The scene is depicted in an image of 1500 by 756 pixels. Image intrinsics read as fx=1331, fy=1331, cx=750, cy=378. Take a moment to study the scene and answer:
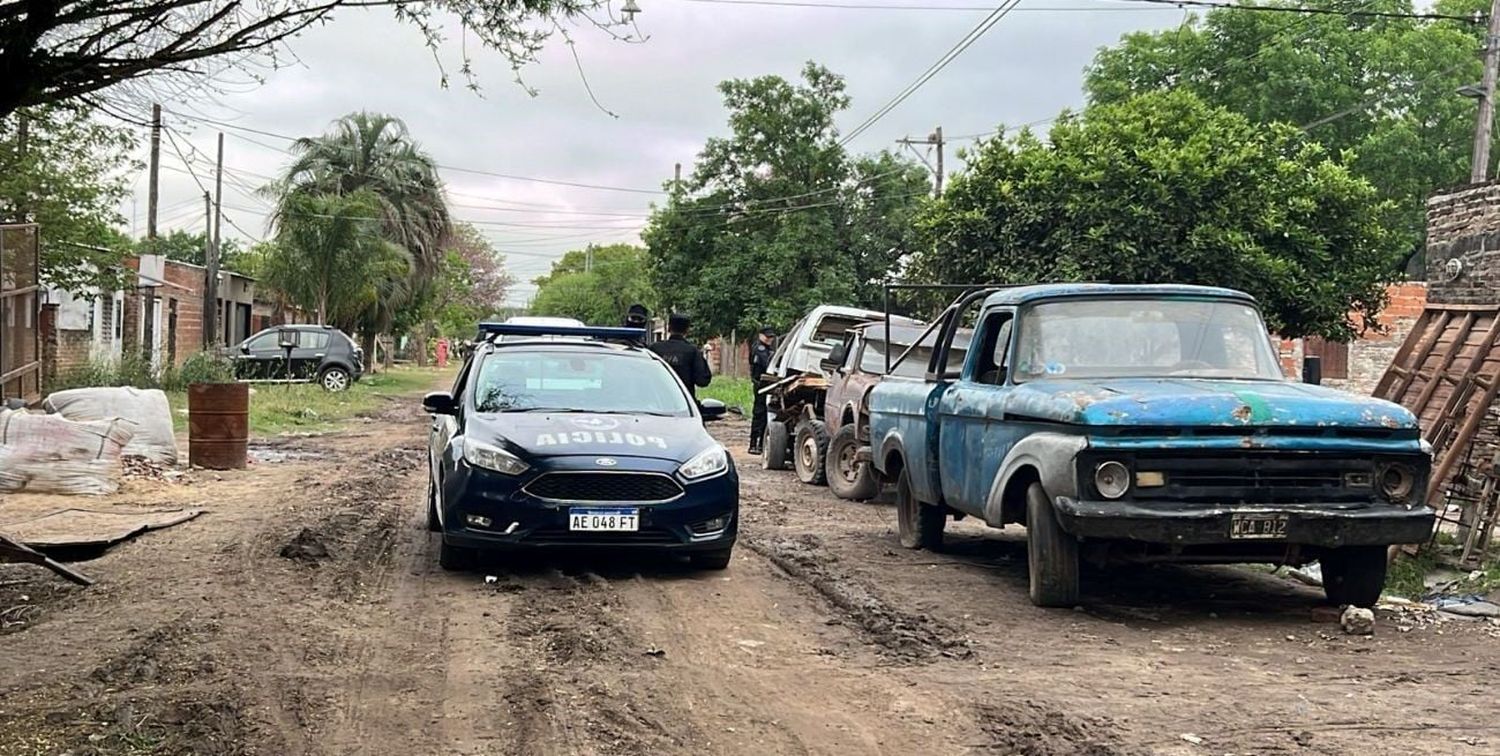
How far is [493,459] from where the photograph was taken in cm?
823

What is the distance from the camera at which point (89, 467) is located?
12203 millimetres

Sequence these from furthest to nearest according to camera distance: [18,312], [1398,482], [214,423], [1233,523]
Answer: [214,423] < [18,312] < [1398,482] < [1233,523]

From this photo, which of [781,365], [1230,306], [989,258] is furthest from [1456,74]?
[1230,306]

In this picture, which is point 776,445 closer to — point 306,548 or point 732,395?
point 306,548

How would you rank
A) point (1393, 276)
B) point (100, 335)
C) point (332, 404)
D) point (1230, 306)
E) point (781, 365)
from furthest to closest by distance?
point (100, 335) < point (332, 404) < point (1393, 276) < point (781, 365) < point (1230, 306)

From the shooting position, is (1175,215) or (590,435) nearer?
(590,435)

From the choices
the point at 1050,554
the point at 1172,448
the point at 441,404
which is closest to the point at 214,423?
the point at 441,404

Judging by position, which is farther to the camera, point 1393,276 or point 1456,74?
point 1456,74

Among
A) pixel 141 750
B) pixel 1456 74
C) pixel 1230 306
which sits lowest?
pixel 141 750

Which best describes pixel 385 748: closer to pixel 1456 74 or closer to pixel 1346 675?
pixel 1346 675

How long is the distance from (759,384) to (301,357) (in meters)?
19.1

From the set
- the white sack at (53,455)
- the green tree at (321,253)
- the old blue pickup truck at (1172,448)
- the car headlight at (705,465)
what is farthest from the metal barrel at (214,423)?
the green tree at (321,253)

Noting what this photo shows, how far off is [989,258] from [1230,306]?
408 inches

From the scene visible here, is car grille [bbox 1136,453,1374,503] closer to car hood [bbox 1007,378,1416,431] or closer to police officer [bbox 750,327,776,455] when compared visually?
car hood [bbox 1007,378,1416,431]
